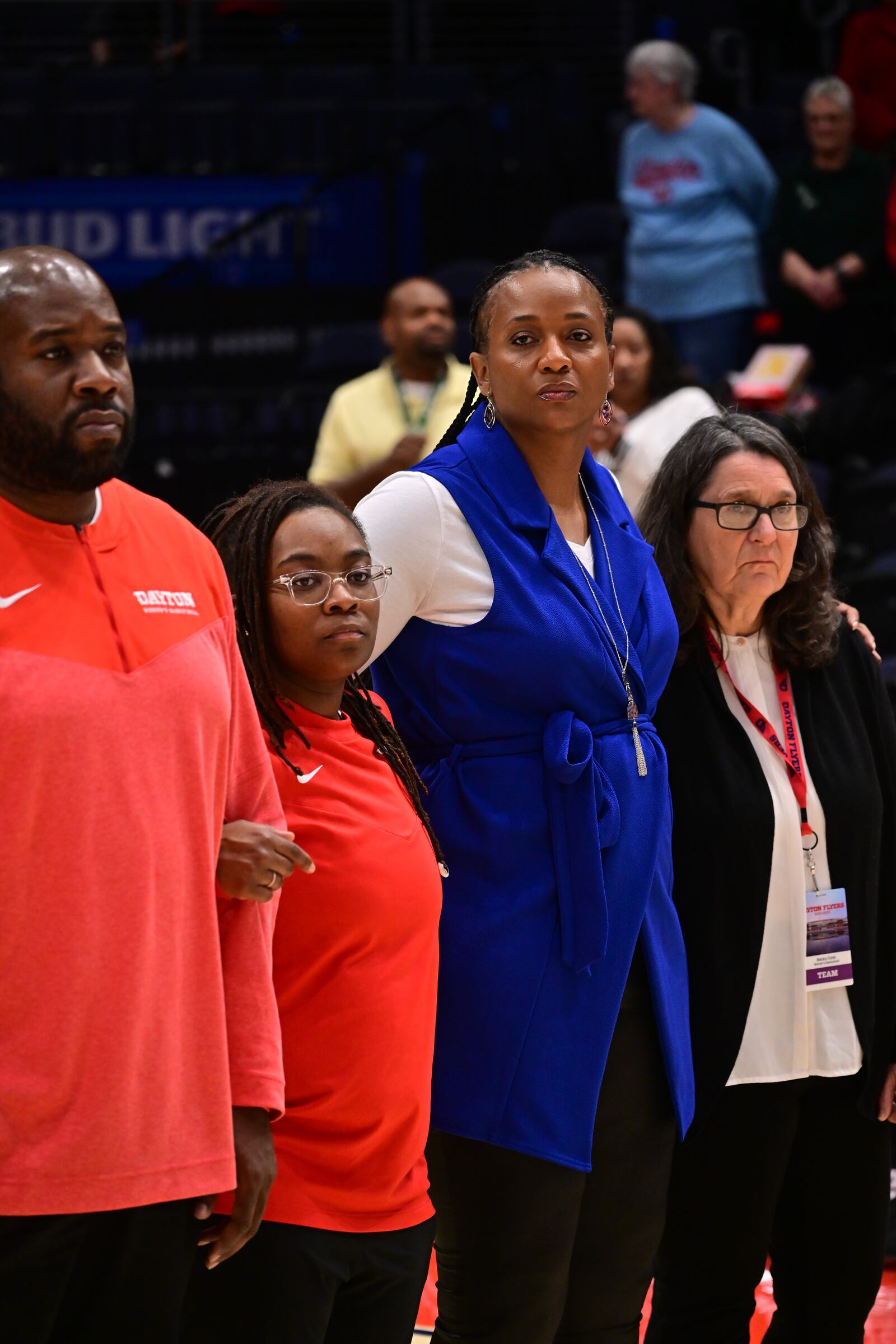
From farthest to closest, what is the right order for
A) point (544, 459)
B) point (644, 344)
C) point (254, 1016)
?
point (644, 344) < point (544, 459) < point (254, 1016)

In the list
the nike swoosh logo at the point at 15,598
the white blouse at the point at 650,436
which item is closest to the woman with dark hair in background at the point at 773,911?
the nike swoosh logo at the point at 15,598

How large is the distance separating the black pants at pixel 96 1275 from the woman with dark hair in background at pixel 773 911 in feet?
3.56

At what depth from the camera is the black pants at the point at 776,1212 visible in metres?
2.72

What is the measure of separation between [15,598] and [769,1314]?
236 centimetres

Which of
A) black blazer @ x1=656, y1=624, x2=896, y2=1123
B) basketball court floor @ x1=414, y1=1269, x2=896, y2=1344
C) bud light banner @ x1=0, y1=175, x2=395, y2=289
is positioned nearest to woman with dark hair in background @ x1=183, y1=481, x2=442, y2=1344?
black blazer @ x1=656, y1=624, x2=896, y2=1123

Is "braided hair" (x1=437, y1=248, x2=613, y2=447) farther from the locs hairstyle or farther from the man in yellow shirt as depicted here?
the man in yellow shirt

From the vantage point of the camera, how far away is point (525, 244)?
368 inches

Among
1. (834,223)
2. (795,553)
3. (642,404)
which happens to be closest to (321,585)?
(795,553)

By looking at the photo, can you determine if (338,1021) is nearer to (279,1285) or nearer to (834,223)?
(279,1285)

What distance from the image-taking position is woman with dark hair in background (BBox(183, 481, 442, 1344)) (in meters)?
2.09

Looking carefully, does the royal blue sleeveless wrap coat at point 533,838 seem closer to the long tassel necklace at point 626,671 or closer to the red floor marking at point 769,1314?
the long tassel necklace at point 626,671

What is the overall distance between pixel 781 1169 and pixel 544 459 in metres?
1.17

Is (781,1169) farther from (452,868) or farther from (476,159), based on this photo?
(476,159)

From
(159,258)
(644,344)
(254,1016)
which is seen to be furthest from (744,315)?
(254,1016)
